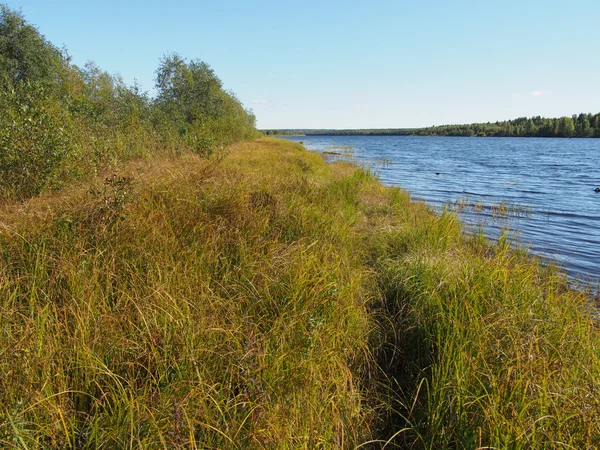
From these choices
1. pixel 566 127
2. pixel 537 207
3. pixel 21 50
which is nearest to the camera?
pixel 537 207

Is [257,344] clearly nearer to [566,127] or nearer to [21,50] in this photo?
[21,50]

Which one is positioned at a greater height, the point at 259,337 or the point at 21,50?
the point at 21,50

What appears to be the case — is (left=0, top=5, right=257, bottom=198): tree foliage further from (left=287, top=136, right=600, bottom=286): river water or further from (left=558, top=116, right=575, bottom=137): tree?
(left=558, top=116, right=575, bottom=137): tree

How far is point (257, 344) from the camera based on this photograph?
260 centimetres

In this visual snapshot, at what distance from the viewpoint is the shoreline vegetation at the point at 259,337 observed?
6.51 ft

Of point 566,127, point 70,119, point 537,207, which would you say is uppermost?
point 566,127

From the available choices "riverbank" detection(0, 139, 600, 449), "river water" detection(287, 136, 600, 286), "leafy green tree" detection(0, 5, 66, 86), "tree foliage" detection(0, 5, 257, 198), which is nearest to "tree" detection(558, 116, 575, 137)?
"river water" detection(287, 136, 600, 286)

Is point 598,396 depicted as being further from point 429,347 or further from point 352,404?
point 352,404

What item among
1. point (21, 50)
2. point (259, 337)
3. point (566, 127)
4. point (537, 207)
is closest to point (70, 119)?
point (259, 337)

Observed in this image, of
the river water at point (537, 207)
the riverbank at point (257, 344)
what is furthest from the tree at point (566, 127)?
the riverbank at point (257, 344)

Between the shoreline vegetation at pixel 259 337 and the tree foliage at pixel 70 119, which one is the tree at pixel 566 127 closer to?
the tree foliage at pixel 70 119

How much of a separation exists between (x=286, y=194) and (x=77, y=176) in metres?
4.31

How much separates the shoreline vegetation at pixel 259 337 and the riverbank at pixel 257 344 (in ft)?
0.06

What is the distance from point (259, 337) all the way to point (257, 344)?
0.26m
